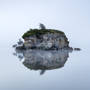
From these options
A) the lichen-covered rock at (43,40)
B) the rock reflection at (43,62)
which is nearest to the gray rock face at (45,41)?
the lichen-covered rock at (43,40)

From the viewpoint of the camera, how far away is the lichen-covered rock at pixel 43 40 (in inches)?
2730

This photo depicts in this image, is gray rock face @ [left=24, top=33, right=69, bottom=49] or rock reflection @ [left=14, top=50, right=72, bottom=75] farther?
gray rock face @ [left=24, top=33, right=69, bottom=49]

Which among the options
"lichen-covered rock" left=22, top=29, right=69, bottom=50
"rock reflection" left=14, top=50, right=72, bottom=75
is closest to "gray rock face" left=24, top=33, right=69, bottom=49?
"lichen-covered rock" left=22, top=29, right=69, bottom=50

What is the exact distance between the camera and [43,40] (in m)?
70.0

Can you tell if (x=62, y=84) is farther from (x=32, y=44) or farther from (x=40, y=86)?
(x=32, y=44)

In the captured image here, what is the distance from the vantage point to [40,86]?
40.9ft

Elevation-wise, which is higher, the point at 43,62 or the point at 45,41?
the point at 43,62

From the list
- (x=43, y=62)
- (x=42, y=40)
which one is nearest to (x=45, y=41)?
(x=42, y=40)

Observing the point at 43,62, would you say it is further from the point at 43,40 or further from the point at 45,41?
the point at 43,40

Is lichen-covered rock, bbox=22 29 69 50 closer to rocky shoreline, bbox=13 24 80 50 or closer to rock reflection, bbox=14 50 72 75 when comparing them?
rocky shoreline, bbox=13 24 80 50

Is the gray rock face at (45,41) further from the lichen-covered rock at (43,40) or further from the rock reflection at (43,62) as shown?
the rock reflection at (43,62)

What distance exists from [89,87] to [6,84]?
5709 mm

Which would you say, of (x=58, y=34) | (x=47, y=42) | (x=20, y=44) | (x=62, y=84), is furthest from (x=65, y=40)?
(x=62, y=84)

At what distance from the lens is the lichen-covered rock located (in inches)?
2730
